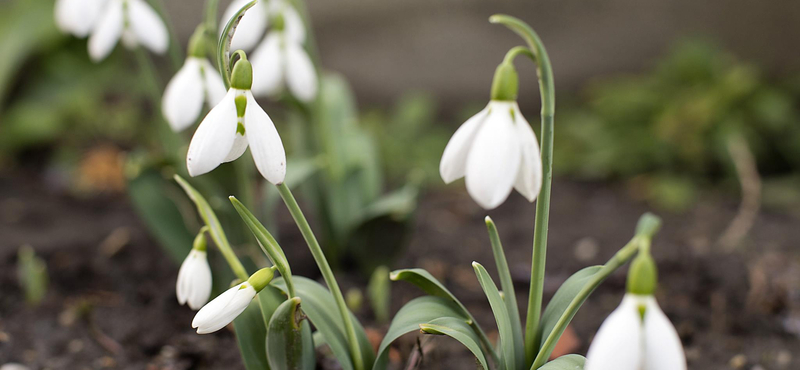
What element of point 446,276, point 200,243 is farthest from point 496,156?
point 446,276

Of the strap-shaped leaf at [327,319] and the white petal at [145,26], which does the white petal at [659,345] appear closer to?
the strap-shaped leaf at [327,319]

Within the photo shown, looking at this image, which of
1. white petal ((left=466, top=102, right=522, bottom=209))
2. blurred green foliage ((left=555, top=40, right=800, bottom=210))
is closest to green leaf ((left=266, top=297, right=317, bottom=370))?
white petal ((left=466, top=102, right=522, bottom=209))

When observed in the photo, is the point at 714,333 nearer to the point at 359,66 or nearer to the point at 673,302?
the point at 673,302

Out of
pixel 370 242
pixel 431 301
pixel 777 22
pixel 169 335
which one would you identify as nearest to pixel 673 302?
pixel 370 242

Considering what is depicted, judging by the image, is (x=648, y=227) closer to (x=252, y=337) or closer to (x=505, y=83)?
(x=505, y=83)

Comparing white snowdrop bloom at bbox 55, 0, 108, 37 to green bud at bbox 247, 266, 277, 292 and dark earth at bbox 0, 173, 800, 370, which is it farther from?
green bud at bbox 247, 266, 277, 292

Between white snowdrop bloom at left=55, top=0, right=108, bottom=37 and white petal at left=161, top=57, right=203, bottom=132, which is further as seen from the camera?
white snowdrop bloom at left=55, top=0, right=108, bottom=37

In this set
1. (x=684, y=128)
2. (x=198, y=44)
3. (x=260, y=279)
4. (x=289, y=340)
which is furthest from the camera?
(x=684, y=128)
